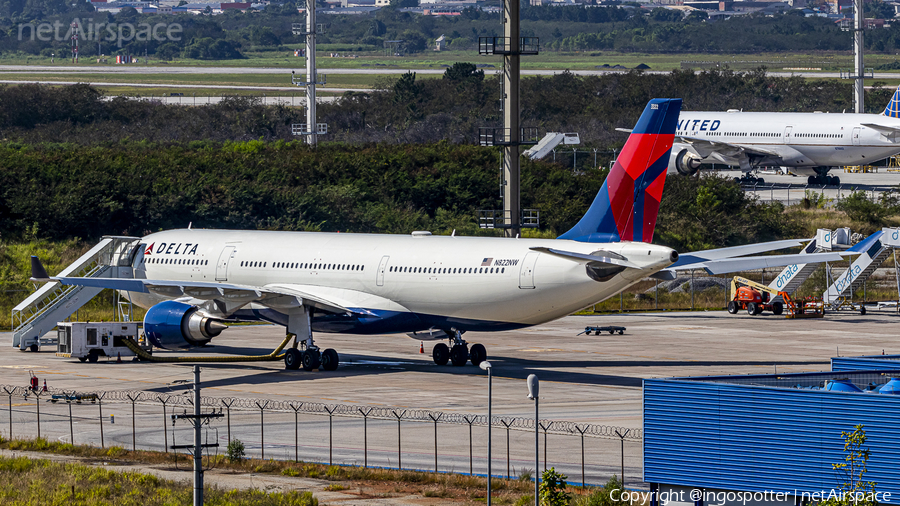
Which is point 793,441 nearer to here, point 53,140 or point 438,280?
point 438,280

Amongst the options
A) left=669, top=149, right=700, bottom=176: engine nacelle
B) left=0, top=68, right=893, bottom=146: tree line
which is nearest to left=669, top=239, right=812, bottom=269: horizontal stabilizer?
left=669, top=149, right=700, bottom=176: engine nacelle

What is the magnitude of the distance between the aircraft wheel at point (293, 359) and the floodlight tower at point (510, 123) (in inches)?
783

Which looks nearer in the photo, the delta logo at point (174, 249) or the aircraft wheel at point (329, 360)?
the aircraft wheel at point (329, 360)

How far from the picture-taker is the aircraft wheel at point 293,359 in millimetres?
42594

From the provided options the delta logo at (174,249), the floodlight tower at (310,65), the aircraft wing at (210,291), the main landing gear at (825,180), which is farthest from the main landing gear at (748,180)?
the aircraft wing at (210,291)

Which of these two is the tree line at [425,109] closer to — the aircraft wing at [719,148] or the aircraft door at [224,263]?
the aircraft wing at [719,148]

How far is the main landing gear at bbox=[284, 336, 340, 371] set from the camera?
42188mm

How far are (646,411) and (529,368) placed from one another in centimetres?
2012

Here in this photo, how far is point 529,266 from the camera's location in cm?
3897

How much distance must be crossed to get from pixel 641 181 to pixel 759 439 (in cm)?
1733

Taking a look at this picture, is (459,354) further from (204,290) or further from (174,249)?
(174,249)

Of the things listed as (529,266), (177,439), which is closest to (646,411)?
(177,439)

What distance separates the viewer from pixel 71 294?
49375 mm

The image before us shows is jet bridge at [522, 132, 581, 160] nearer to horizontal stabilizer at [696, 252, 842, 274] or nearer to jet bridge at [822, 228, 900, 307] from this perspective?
jet bridge at [822, 228, 900, 307]
